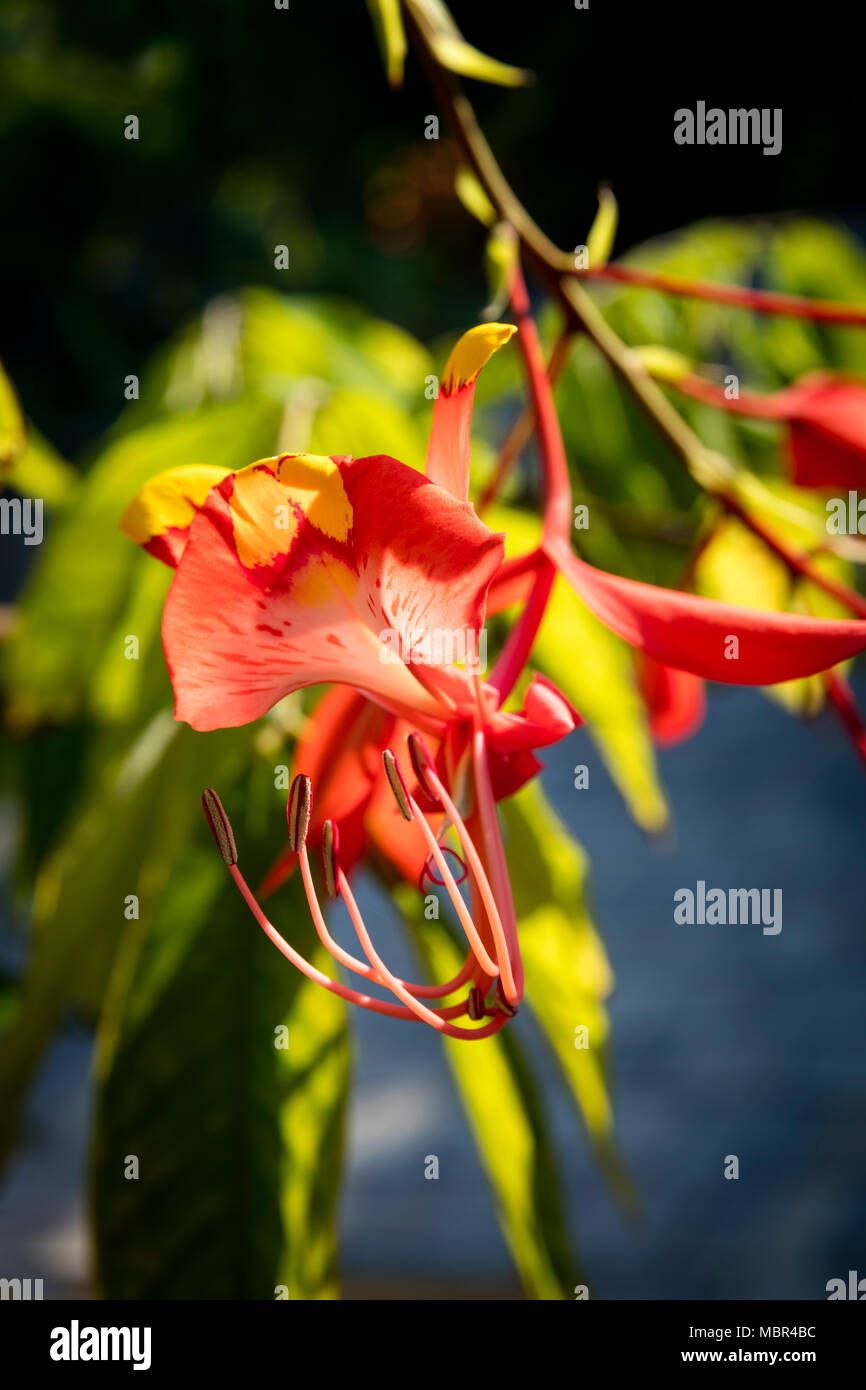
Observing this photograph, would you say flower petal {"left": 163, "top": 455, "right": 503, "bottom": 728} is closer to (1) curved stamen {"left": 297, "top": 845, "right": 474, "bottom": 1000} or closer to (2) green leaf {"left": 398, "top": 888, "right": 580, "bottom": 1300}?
(1) curved stamen {"left": 297, "top": 845, "right": 474, "bottom": 1000}

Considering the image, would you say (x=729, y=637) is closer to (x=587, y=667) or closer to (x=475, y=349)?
(x=475, y=349)

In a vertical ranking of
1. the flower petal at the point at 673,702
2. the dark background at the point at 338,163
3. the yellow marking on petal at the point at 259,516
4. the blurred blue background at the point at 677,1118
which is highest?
the dark background at the point at 338,163

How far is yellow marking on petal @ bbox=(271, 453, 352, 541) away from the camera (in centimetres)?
18

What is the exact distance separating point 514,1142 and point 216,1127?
0.09m

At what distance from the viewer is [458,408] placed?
191 millimetres

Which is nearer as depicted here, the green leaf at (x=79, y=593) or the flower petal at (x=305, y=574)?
the flower petal at (x=305, y=574)

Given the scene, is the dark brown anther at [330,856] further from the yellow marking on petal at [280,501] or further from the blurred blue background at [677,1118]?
the blurred blue background at [677,1118]

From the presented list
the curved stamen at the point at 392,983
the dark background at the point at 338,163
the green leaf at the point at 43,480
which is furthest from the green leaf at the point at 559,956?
the dark background at the point at 338,163

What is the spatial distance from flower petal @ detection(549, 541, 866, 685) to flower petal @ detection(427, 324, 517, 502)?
0.04 metres

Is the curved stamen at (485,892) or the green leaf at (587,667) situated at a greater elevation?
the green leaf at (587,667)

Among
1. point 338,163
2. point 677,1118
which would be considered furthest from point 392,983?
point 338,163

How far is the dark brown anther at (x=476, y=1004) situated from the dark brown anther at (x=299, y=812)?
42 mm

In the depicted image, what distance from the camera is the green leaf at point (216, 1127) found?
28 cm

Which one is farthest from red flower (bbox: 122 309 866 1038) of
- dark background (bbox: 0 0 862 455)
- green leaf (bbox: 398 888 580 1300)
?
dark background (bbox: 0 0 862 455)
